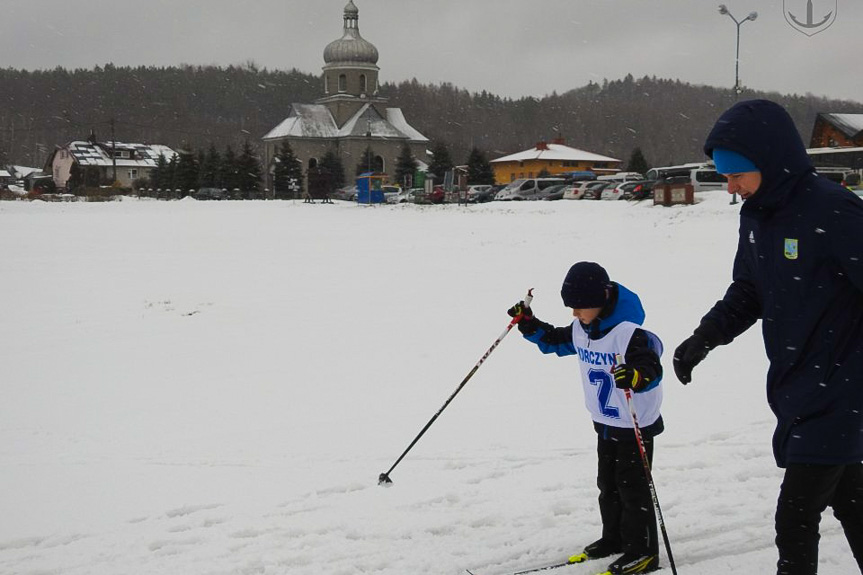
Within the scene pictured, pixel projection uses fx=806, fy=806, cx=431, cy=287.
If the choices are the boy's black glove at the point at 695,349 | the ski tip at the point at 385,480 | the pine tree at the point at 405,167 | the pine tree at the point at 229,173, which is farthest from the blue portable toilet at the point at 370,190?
the boy's black glove at the point at 695,349

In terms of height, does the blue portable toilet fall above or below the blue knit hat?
above

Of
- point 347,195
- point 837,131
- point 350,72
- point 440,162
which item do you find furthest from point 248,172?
point 837,131

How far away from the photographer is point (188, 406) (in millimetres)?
7398

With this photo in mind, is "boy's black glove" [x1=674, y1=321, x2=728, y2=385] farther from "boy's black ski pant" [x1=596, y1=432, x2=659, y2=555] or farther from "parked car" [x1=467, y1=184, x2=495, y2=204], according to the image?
"parked car" [x1=467, y1=184, x2=495, y2=204]

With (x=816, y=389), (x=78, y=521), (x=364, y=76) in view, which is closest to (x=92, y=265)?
(x=78, y=521)

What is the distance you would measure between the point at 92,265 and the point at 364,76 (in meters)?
64.8

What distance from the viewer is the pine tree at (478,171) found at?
65.9m

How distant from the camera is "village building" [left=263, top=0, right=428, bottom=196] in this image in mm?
78562

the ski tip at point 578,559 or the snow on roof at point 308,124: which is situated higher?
the snow on roof at point 308,124

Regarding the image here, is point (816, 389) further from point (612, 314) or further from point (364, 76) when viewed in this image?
point (364, 76)

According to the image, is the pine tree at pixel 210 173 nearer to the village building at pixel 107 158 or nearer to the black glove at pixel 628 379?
the village building at pixel 107 158

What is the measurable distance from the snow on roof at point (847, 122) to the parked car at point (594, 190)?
71.3 ft

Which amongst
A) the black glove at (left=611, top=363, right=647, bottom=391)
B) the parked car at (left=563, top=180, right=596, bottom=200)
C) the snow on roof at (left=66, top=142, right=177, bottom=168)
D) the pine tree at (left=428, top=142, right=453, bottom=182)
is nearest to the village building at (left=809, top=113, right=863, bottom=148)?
the parked car at (left=563, top=180, right=596, bottom=200)

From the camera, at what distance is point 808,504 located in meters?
2.97
